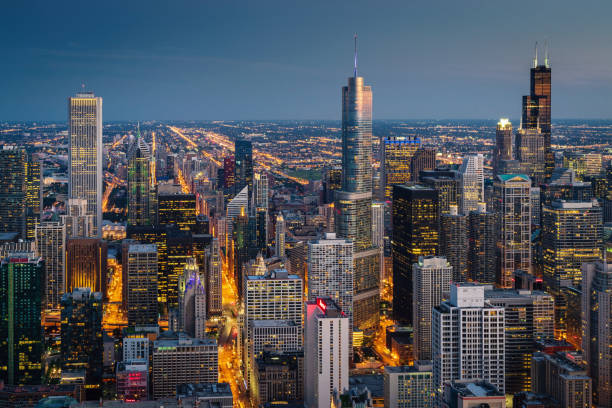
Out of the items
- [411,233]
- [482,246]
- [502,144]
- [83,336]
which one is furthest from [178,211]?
[502,144]

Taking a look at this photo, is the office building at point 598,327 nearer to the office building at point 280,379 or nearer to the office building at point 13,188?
the office building at point 280,379

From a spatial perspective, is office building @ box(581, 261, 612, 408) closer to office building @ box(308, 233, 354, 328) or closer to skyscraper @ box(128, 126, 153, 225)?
office building @ box(308, 233, 354, 328)

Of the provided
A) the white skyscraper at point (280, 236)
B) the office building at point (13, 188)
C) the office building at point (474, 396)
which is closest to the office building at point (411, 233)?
the white skyscraper at point (280, 236)

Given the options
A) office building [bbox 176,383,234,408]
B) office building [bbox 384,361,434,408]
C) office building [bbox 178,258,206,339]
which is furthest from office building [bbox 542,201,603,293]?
office building [bbox 176,383,234,408]

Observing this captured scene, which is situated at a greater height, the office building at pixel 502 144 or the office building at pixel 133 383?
the office building at pixel 502 144

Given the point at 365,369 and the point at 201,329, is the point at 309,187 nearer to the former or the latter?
the point at 201,329

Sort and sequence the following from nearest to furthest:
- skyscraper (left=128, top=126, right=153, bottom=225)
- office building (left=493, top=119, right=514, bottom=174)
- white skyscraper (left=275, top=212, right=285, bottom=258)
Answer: white skyscraper (left=275, top=212, right=285, bottom=258), skyscraper (left=128, top=126, right=153, bottom=225), office building (left=493, top=119, right=514, bottom=174)

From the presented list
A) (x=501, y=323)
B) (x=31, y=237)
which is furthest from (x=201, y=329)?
(x=501, y=323)
